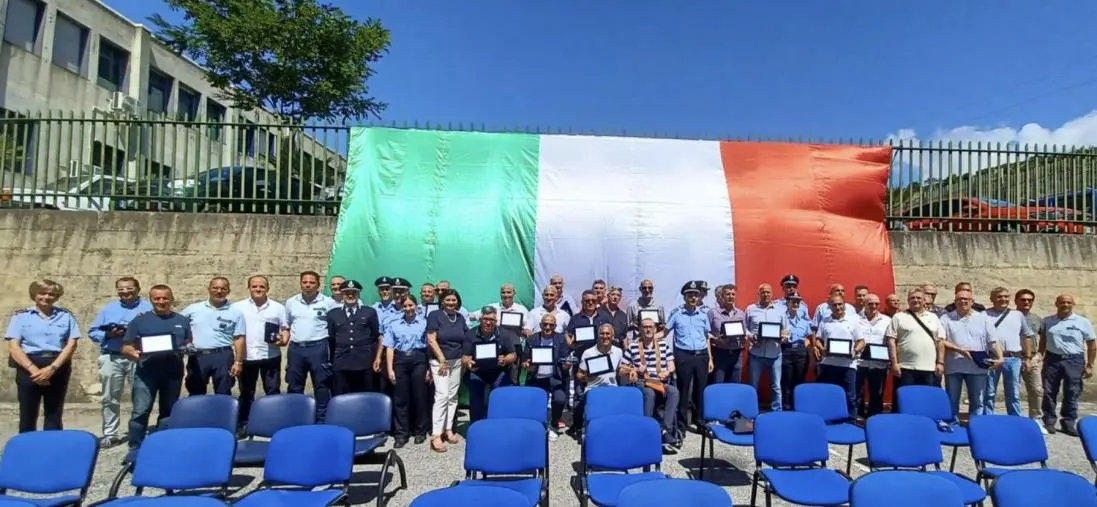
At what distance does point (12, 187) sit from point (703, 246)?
952 centimetres

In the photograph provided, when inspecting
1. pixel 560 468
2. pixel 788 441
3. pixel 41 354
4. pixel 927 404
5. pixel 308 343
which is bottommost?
pixel 560 468

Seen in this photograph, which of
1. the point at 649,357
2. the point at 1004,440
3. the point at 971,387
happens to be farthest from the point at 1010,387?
the point at 649,357

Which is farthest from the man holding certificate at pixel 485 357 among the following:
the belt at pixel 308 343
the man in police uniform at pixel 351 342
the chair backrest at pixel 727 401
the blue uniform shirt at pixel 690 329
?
the chair backrest at pixel 727 401

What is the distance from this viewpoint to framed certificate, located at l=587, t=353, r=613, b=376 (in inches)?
235

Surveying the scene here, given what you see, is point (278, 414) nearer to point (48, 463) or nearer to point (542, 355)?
point (48, 463)

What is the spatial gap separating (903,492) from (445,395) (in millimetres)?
4157

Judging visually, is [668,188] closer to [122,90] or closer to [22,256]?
[22,256]

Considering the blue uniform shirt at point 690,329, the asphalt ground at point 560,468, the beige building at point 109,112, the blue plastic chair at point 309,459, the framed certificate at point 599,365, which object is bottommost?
the asphalt ground at point 560,468

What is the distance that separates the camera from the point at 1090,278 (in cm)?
871

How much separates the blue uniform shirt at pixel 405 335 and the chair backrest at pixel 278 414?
127 centimetres

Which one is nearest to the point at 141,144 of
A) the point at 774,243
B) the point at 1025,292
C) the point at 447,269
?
the point at 447,269

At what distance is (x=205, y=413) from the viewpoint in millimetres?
4734

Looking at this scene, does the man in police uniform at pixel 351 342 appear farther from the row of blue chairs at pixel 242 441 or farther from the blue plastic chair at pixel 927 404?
the blue plastic chair at pixel 927 404

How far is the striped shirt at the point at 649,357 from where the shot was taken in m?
6.09
